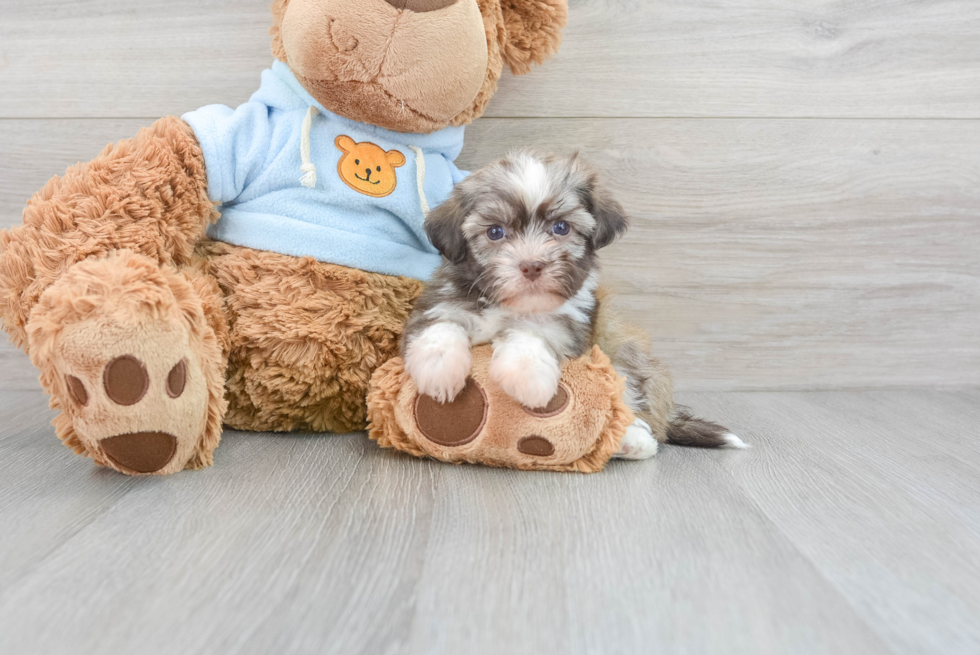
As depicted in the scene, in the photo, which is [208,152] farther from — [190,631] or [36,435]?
[190,631]

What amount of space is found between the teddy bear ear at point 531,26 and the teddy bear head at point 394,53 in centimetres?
2

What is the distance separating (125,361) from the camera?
1.37 m

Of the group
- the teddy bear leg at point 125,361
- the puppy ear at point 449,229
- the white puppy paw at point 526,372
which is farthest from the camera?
the puppy ear at point 449,229

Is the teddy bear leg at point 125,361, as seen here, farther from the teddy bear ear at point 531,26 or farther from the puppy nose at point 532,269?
the teddy bear ear at point 531,26

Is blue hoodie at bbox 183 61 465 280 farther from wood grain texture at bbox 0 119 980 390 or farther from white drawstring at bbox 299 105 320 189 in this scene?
wood grain texture at bbox 0 119 980 390

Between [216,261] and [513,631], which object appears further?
[216,261]

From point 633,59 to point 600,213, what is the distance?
85 cm

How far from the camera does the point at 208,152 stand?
5.60ft

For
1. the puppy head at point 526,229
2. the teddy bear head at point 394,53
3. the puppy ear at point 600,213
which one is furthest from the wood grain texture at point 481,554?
the teddy bear head at point 394,53

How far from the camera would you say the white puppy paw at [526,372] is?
1.47 meters

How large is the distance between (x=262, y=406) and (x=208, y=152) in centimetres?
63

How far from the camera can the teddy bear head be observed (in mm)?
1554

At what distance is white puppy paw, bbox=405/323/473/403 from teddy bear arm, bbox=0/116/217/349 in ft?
2.11

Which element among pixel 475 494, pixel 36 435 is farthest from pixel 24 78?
pixel 475 494
